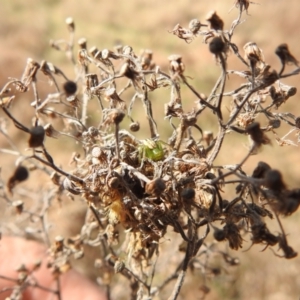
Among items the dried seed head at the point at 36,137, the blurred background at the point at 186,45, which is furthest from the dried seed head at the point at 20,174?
the blurred background at the point at 186,45

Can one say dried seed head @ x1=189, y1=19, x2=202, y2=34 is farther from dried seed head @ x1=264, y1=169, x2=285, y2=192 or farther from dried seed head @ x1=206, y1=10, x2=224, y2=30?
dried seed head @ x1=264, y1=169, x2=285, y2=192

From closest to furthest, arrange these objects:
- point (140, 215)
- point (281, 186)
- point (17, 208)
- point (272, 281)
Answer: point (281, 186)
point (140, 215)
point (17, 208)
point (272, 281)

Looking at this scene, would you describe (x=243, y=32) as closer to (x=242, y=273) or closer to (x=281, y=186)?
(x=242, y=273)

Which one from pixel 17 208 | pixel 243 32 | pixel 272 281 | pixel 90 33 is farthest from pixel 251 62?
pixel 90 33

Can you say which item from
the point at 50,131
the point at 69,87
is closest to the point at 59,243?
the point at 50,131

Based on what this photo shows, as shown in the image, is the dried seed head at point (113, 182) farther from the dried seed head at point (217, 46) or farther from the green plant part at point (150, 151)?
the dried seed head at point (217, 46)

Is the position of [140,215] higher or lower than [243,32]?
lower


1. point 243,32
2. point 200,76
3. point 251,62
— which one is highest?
point 243,32
